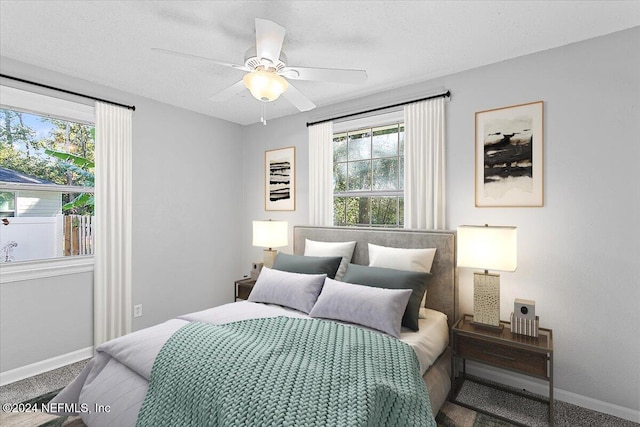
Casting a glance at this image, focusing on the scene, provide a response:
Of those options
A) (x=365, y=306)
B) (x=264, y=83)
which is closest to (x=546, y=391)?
(x=365, y=306)

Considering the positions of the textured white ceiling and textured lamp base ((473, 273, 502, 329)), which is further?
textured lamp base ((473, 273, 502, 329))

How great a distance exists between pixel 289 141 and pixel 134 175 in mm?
1754

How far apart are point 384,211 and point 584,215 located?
1.63 meters

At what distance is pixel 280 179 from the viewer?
4.20m

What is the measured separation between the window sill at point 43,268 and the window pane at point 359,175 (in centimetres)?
271

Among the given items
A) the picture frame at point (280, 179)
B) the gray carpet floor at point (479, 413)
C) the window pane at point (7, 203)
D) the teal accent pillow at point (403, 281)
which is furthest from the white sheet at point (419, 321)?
the window pane at point (7, 203)

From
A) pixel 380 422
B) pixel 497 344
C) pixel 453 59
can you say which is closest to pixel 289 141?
pixel 453 59

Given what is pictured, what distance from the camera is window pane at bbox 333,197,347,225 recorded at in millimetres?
3725

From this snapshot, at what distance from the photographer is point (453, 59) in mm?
2662

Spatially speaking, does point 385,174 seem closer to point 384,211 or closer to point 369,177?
point 369,177

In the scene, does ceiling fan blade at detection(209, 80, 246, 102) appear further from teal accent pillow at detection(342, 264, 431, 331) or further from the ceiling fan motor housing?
teal accent pillow at detection(342, 264, 431, 331)

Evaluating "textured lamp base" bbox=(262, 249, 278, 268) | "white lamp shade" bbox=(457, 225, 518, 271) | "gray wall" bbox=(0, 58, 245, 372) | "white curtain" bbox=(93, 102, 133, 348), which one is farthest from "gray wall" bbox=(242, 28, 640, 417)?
"white curtain" bbox=(93, 102, 133, 348)

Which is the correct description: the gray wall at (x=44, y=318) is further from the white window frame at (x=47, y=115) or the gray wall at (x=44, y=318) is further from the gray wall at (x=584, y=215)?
the gray wall at (x=584, y=215)

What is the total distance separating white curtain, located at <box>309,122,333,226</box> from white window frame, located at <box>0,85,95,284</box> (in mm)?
2210
